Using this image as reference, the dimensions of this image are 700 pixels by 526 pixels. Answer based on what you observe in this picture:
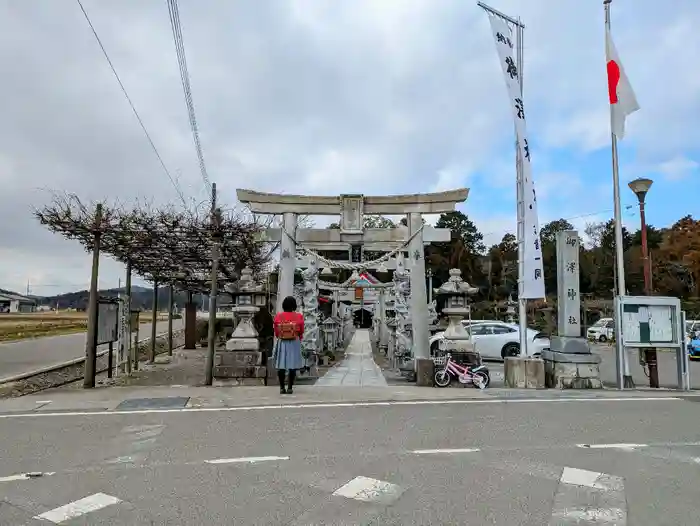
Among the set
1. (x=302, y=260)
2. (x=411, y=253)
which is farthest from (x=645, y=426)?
(x=302, y=260)

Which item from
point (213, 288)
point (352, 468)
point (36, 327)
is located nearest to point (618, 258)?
point (213, 288)

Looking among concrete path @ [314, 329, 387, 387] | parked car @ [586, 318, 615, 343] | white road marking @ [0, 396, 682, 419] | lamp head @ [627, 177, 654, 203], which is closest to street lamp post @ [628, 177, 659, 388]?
lamp head @ [627, 177, 654, 203]

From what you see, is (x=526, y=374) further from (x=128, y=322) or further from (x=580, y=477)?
(x=128, y=322)

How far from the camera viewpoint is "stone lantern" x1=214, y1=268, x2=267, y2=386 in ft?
36.8

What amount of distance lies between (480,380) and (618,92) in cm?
727

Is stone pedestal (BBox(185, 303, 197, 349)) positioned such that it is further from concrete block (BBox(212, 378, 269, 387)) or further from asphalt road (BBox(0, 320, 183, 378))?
concrete block (BBox(212, 378, 269, 387))

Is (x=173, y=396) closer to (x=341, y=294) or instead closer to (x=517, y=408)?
(x=517, y=408)

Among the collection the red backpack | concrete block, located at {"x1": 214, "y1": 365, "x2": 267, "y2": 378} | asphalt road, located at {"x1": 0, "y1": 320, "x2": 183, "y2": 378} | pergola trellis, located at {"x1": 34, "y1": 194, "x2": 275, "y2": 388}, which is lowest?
asphalt road, located at {"x1": 0, "y1": 320, "x2": 183, "y2": 378}

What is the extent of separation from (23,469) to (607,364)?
1740 cm

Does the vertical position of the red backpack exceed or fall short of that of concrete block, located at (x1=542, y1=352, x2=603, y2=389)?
it exceeds it

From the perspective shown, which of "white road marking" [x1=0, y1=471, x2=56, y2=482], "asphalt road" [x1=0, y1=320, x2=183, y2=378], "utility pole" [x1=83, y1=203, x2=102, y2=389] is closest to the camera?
"white road marking" [x1=0, y1=471, x2=56, y2=482]

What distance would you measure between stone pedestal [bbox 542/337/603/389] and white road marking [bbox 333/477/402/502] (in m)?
7.34

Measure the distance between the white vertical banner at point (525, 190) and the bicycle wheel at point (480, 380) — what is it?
202 centimetres

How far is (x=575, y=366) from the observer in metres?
11.0
